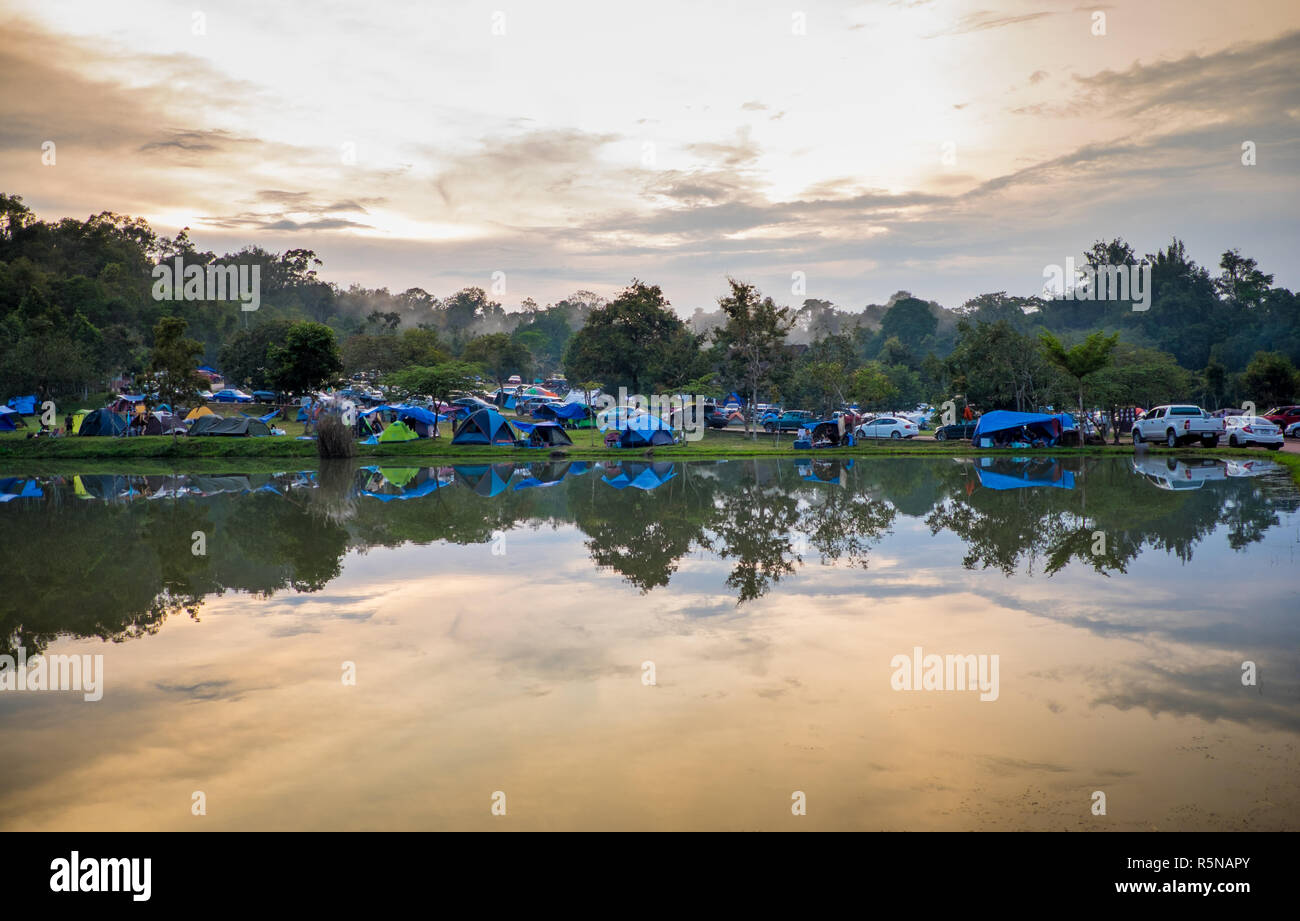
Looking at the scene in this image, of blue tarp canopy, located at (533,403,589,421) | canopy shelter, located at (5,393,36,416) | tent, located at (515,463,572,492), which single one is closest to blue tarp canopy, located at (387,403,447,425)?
blue tarp canopy, located at (533,403,589,421)

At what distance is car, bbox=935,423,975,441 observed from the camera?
4178 cm

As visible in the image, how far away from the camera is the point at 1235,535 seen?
50.1 ft

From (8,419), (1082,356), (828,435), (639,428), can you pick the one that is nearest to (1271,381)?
(1082,356)

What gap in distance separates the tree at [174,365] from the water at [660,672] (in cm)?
2109

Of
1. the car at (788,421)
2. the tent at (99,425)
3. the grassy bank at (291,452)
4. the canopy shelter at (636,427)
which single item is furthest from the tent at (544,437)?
the tent at (99,425)

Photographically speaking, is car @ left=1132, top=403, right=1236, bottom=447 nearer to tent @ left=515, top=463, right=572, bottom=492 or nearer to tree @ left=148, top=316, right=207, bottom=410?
tent @ left=515, top=463, right=572, bottom=492

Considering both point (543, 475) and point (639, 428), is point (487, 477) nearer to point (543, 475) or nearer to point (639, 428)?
point (543, 475)

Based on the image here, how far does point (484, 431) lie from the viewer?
133 ft

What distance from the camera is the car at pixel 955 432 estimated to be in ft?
137

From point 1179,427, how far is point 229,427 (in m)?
41.0

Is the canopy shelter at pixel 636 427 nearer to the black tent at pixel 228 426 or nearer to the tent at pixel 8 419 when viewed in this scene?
the black tent at pixel 228 426

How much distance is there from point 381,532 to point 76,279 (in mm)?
64471

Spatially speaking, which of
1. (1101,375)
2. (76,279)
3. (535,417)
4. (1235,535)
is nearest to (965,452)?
(1101,375)

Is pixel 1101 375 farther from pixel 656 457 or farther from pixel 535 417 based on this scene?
pixel 535 417
